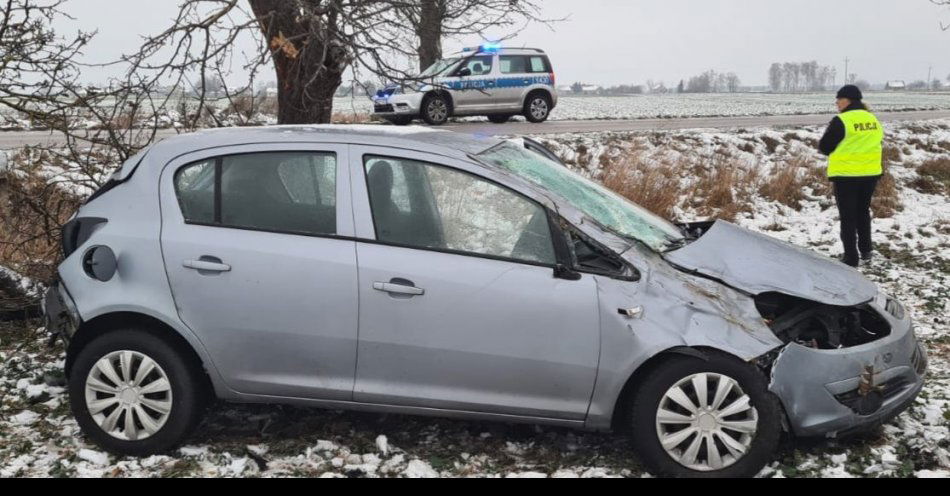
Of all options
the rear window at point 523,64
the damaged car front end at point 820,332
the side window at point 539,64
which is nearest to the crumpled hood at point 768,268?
the damaged car front end at point 820,332

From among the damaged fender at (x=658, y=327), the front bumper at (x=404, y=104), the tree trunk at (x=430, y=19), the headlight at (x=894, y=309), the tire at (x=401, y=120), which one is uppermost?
the tree trunk at (x=430, y=19)

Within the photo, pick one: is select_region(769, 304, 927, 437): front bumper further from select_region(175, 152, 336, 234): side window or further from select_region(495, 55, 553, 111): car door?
select_region(495, 55, 553, 111): car door

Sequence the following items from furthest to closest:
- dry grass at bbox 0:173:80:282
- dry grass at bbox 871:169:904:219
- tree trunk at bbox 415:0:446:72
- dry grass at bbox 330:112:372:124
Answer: dry grass at bbox 330:112:372:124 → dry grass at bbox 871:169:904:219 → tree trunk at bbox 415:0:446:72 → dry grass at bbox 0:173:80:282

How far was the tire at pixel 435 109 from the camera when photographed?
1953 cm

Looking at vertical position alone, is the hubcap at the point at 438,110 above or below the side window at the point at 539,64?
below

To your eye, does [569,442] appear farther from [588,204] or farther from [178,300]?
[178,300]

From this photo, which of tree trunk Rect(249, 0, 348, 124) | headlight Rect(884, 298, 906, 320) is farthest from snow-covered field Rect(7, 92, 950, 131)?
headlight Rect(884, 298, 906, 320)

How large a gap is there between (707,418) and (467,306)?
1.12 metres

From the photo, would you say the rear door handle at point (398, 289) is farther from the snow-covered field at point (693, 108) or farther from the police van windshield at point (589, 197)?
the snow-covered field at point (693, 108)

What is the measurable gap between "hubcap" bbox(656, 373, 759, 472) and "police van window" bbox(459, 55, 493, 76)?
56.2 ft

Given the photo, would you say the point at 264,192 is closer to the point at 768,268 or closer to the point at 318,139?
the point at 318,139

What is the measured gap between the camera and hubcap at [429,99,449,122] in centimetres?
1962

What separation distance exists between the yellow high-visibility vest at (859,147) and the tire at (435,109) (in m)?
12.0

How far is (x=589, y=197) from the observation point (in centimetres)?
444
